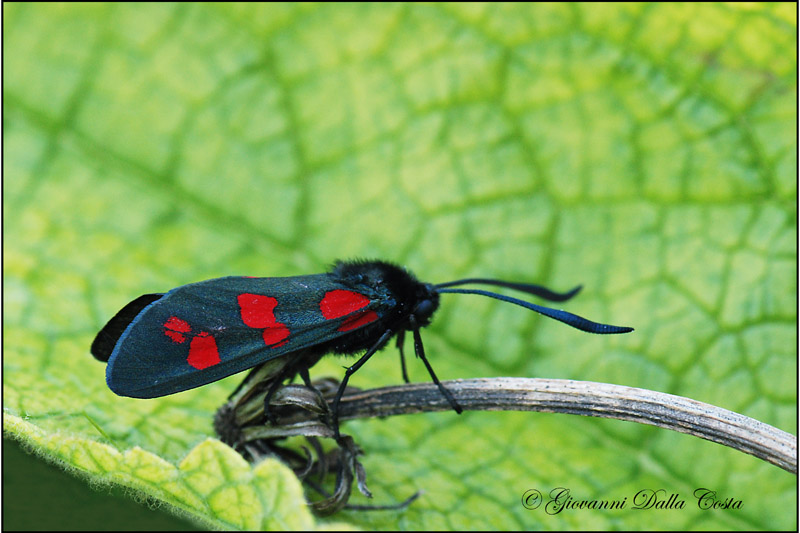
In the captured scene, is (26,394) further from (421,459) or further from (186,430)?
(421,459)

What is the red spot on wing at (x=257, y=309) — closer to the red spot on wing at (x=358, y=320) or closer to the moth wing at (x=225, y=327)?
the moth wing at (x=225, y=327)

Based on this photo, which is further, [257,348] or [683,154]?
[683,154]

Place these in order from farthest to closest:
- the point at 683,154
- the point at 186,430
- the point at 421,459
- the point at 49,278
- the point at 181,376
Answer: the point at 683,154
the point at 49,278
the point at 421,459
the point at 186,430
the point at 181,376

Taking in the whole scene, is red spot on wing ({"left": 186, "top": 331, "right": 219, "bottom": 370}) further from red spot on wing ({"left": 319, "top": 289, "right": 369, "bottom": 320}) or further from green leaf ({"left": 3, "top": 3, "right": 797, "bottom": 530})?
green leaf ({"left": 3, "top": 3, "right": 797, "bottom": 530})

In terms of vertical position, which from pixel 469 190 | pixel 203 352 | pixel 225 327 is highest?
pixel 469 190

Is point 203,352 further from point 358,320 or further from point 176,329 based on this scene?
point 358,320

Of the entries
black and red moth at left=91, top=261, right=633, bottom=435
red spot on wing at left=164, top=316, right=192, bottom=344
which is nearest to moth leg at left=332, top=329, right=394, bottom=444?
black and red moth at left=91, top=261, right=633, bottom=435

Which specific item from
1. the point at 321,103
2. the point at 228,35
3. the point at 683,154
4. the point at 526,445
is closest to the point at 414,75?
the point at 321,103

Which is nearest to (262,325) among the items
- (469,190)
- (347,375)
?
(347,375)
